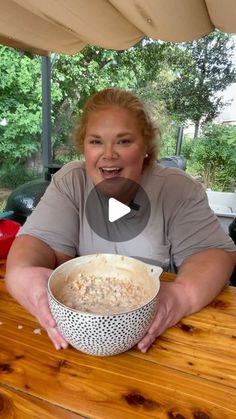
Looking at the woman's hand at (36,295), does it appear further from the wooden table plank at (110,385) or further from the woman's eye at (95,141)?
the woman's eye at (95,141)

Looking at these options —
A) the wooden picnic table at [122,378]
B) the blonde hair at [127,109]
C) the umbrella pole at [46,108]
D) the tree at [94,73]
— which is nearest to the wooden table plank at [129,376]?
the wooden picnic table at [122,378]

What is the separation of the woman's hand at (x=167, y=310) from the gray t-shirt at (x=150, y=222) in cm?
26

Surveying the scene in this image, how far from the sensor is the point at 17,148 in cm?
429

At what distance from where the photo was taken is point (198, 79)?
411cm

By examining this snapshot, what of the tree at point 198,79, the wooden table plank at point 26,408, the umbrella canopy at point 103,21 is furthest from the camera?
the tree at point 198,79

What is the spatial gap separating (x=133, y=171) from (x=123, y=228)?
20cm

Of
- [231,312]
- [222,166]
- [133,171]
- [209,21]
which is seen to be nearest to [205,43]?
[222,166]

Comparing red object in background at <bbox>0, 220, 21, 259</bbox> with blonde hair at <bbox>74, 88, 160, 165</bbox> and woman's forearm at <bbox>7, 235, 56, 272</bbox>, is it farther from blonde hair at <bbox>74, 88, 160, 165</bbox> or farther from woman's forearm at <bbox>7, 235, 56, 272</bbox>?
blonde hair at <bbox>74, 88, 160, 165</bbox>

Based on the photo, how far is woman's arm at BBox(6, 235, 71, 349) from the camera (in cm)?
70

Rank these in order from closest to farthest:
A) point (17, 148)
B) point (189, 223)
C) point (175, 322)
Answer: point (175, 322) → point (189, 223) → point (17, 148)

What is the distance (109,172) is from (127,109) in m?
0.23

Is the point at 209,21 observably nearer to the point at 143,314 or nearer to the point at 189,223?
the point at 189,223

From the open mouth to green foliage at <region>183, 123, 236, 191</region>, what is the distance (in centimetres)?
325

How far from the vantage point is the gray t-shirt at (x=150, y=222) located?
3.49 ft
